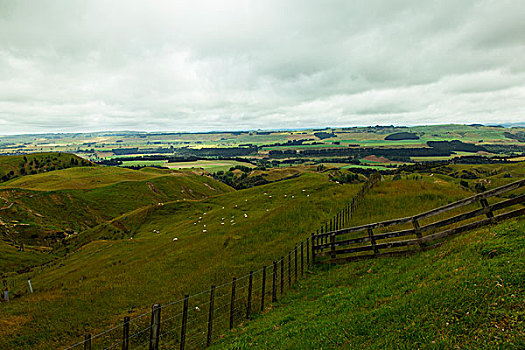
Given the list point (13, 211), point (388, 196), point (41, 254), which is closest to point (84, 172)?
point (13, 211)

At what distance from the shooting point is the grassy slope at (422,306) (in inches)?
267

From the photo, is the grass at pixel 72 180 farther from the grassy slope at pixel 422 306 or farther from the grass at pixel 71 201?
the grassy slope at pixel 422 306

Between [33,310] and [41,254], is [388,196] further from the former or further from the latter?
[41,254]

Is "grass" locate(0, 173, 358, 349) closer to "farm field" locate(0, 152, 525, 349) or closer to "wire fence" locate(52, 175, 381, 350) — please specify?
"farm field" locate(0, 152, 525, 349)

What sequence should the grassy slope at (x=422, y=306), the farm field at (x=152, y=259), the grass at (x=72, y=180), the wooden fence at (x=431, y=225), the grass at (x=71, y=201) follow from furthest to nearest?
the grass at (x=72, y=180) → the grass at (x=71, y=201) → the farm field at (x=152, y=259) → the wooden fence at (x=431, y=225) → the grassy slope at (x=422, y=306)

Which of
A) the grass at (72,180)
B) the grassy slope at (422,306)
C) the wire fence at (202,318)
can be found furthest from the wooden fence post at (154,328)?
the grass at (72,180)

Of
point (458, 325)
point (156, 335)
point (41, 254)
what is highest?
point (458, 325)

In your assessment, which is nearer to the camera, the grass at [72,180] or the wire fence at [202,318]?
the wire fence at [202,318]

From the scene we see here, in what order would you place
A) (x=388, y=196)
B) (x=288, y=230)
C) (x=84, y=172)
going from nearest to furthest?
(x=288, y=230)
(x=388, y=196)
(x=84, y=172)

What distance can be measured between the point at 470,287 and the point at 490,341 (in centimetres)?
231

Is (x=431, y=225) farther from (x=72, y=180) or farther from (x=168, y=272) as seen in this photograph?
(x=72, y=180)

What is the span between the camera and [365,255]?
15.8 meters

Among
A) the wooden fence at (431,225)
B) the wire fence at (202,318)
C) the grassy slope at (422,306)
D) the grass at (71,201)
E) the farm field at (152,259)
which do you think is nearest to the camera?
the grassy slope at (422,306)

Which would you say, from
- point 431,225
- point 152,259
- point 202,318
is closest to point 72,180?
point 152,259
